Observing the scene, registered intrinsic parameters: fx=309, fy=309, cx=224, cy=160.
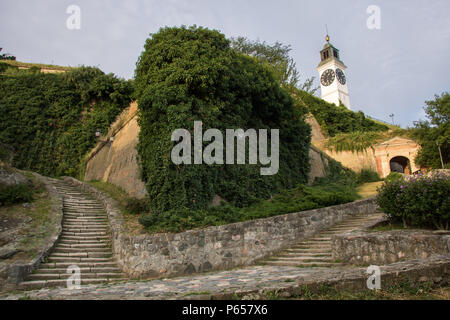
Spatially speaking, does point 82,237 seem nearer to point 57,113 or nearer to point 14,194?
point 14,194

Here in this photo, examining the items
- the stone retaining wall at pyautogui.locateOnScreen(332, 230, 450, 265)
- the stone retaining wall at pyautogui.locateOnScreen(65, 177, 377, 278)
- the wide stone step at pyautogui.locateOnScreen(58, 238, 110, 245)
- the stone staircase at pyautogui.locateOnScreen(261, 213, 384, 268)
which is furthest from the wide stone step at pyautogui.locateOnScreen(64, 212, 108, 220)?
the stone retaining wall at pyautogui.locateOnScreen(332, 230, 450, 265)

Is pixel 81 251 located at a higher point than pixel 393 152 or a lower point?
lower

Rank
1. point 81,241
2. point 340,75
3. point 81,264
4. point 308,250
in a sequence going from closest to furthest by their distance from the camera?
point 81,264
point 308,250
point 81,241
point 340,75

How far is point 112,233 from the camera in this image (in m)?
9.26

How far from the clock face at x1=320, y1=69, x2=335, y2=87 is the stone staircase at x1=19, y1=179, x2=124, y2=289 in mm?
55879

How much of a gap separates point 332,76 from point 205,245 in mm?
58284

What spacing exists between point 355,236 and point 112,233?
673cm

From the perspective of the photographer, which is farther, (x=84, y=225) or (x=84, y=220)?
(x=84, y=220)

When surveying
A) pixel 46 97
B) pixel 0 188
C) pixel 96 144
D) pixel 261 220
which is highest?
pixel 46 97

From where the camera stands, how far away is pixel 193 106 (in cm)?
1011

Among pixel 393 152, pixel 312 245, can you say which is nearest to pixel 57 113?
pixel 312 245

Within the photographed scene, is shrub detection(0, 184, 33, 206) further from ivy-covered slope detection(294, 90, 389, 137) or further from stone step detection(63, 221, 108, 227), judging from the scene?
ivy-covered slope detection(294, 90, 389, 137)
